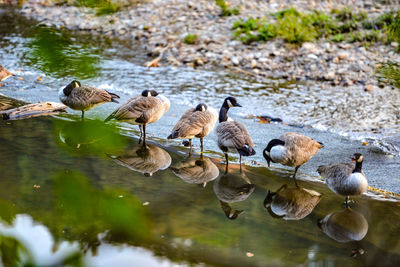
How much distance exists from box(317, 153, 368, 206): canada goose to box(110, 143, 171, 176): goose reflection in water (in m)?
2.29

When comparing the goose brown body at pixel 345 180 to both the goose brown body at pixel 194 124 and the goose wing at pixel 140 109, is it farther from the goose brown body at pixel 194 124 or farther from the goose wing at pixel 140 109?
the goose wing at pixel 140 109

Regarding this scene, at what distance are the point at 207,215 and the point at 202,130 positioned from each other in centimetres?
218

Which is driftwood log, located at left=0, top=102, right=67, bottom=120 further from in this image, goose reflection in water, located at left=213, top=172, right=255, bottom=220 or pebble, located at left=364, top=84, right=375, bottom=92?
pebble, located at left=364, top=84, right=375, bottom=92

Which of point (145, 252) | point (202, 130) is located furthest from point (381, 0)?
point (145, 252)

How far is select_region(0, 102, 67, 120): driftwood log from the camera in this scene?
318 inches

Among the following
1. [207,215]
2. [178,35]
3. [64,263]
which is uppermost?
[64,263]

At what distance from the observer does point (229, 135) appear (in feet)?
22.2

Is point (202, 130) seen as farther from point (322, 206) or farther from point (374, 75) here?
point (374, 75)

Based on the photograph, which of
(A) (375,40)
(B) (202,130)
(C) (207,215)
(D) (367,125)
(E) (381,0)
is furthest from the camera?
(E) (381,0)

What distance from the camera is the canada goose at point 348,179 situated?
222 inches

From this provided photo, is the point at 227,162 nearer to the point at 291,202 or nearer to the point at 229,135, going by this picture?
the point at 229,135

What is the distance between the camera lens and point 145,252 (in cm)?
444

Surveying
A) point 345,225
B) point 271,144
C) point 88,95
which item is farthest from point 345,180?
point 88,95

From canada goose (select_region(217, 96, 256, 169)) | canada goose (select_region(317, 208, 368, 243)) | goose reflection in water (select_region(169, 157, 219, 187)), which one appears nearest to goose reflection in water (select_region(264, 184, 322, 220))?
canada goose (select_region(317, 208, 368, 243))
